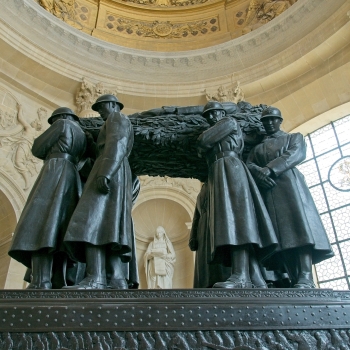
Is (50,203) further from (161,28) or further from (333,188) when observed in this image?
(161,28)

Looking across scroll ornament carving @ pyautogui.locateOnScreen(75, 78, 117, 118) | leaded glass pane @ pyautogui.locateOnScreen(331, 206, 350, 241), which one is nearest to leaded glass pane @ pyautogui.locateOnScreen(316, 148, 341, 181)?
leaded glass pane @ pyautogui.locateOnScreen(331, 206, 350, 241)

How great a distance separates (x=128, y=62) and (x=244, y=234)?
363 inches

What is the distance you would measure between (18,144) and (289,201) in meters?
7.27

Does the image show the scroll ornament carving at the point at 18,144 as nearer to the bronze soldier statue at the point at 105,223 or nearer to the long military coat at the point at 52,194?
the long military coat at the point at 52,194

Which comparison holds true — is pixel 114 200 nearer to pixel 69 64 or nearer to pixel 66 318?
pixel 66 318

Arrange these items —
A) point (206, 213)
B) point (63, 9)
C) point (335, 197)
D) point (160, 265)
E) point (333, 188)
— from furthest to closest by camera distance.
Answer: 1. point (63, 9)
2. point (333, 188)
3. point (335, 197)
4. point (160, 265)
5. point (206, 213)

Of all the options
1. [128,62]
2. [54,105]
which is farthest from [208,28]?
[54,105]

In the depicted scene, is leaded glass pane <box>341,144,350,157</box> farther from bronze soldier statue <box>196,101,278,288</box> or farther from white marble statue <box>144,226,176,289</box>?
bronze soldier statue <box>196,101,278,288</box>

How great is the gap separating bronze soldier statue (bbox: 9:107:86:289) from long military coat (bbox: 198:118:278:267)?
978mm

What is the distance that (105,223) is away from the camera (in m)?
2.96

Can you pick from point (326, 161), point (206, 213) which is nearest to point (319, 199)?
point (326, 161)

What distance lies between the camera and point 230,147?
11.3 ft

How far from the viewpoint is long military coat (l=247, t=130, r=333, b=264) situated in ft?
10.1

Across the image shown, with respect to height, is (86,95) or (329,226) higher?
(86,95)
